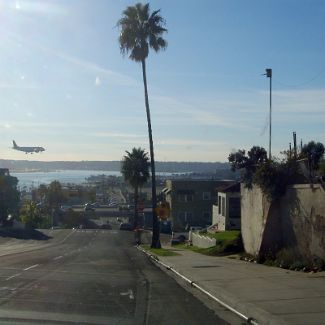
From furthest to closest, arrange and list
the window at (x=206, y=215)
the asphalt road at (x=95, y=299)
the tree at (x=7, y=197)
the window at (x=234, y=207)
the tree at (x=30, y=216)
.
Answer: the tree at (x=30, y=216) → the tree at (x=7, y=197) → the window at (x=206, y=215) → the window at (x=234, y=207) → the asphalt road at (x=95, y=299)

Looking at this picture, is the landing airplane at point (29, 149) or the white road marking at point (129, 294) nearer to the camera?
the white road marking at point (129, 294)

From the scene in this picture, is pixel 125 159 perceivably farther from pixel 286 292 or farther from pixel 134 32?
pixel 286 292

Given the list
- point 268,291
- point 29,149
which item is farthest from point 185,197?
point 29,149

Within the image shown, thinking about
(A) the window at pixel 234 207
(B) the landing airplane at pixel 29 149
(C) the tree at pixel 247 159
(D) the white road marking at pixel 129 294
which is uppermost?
(B) the landing airplane at pixel 29 149

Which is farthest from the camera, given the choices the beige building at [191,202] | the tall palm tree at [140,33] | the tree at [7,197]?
the tree at [7,197]

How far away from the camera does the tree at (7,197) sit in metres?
100.0

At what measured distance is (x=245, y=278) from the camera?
66.1 feet

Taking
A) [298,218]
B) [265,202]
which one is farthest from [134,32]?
[298,218]

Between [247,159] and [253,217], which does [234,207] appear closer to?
[247,159]

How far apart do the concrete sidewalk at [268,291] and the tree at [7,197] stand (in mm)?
78608

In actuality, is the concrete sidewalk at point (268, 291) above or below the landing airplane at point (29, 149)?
below

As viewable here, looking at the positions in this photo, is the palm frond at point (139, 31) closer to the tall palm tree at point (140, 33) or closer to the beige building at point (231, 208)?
the tall palm tree at point (140, 33)

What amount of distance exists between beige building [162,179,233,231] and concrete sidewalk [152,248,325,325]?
6394cm

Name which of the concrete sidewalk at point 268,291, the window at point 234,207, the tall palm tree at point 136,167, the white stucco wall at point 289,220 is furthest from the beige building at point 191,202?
the concrete sidewalk at point 268,291
